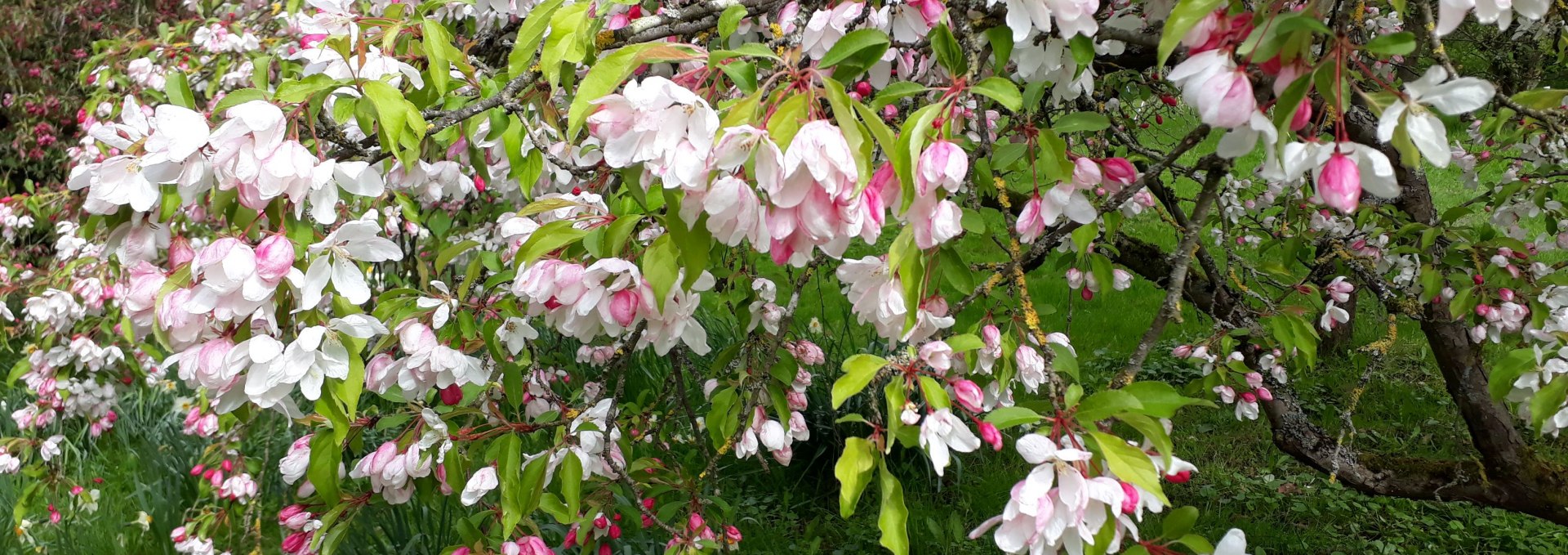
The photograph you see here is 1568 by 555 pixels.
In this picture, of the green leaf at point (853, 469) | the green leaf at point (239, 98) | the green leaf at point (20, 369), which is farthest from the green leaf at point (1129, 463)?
the green leaf at point (20, 369)

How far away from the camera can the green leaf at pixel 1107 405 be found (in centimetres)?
76

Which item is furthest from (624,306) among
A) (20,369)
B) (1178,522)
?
(20,369)

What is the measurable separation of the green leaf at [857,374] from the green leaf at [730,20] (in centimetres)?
32

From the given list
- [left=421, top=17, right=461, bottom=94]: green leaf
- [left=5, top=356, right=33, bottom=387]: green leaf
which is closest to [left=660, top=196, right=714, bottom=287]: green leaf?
[left=421, top=17, right=461, bottom=94]: green leaf

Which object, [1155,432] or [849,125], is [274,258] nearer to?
[849,125]

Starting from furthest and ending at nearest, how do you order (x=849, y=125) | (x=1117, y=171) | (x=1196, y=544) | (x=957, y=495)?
(x=957, y=495), (x=1117, y=171), (x=1196, y=544), (x=849, y=125)

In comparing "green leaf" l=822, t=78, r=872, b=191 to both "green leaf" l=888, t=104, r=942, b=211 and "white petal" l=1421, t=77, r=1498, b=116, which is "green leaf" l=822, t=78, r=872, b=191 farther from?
"white petal" l=1421, t=77, r=1498, b=116

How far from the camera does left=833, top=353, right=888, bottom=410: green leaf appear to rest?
0.83m

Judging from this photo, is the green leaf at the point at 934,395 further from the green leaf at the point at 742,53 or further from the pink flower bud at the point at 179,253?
the pink flower bud at the point at 179,253

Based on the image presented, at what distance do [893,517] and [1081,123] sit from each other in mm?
464

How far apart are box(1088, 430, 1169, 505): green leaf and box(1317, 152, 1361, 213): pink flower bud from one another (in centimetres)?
23

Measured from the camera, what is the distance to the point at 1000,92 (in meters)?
0.79

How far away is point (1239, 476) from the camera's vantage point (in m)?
3.12

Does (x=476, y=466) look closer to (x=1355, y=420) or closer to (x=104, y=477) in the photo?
(x=104, y=477)
